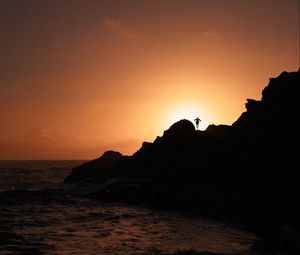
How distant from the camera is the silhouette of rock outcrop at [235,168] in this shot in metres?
25.6

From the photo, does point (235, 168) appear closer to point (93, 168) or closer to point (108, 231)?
point (108, 231)

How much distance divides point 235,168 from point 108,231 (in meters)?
15.2

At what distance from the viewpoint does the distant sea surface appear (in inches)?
736

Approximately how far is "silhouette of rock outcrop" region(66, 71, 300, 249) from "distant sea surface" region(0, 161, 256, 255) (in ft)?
7.48

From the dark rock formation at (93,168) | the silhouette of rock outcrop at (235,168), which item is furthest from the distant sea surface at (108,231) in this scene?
the dark rock formation at (93,168)

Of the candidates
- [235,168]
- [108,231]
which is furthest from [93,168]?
[108,231]

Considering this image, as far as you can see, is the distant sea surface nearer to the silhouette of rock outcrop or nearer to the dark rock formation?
the silhouette of rock outcrop

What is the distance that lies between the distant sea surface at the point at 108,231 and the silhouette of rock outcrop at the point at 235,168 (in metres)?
2.28

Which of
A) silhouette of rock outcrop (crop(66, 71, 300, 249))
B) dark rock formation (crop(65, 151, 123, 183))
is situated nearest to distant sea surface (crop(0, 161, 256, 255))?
silhouette of rock outcrop (crop(66, 71, 300, 249))

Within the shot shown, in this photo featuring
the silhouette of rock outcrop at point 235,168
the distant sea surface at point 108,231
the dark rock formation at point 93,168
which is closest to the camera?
the distant sea surface at point 108,231

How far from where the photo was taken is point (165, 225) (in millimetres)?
26016

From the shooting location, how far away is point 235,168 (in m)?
35.4

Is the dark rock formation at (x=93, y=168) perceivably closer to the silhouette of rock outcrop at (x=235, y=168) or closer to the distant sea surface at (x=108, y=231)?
the silhouette of rock outcrop at (x=235, y=168)

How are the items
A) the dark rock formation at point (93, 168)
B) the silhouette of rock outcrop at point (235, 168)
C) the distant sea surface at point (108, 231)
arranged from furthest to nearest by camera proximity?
the dark rock formation at point (93, 168) → the silhouette of rock outcrop at point (235, 168) → the distant sea surface at point (108, 231)
